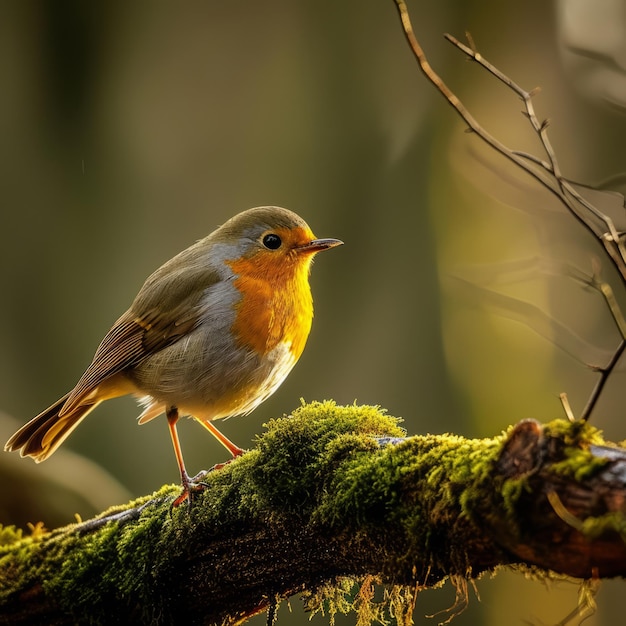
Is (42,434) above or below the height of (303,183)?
below

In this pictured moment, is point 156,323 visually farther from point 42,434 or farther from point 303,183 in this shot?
point 303,183

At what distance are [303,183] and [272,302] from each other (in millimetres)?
4384

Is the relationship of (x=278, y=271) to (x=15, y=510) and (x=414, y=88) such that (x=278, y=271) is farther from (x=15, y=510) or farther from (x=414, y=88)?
(x=414, y=88)

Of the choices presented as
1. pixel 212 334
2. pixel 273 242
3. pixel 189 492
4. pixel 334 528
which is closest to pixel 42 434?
pixel 212 334

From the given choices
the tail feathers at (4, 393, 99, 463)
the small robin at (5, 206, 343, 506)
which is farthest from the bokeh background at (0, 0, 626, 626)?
the small robin at (5, 206, 343, 506)

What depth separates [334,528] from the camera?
212 cm

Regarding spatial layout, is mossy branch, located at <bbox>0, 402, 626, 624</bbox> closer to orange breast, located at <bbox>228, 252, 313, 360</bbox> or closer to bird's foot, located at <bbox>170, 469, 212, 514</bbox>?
bird's foot, located at <bbox>170, 469, 212, 514</bbox>

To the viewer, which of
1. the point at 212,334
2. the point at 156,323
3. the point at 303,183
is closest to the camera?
the point at 212,334

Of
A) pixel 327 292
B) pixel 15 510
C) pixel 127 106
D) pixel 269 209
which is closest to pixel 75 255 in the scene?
pixel 127 106

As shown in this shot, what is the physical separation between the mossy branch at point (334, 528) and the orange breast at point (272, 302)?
25.3 inches

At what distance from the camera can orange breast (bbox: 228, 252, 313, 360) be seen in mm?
3145

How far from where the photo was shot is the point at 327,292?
7.14 meters

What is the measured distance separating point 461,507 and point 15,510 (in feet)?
10.8

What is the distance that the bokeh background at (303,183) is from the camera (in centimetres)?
668
